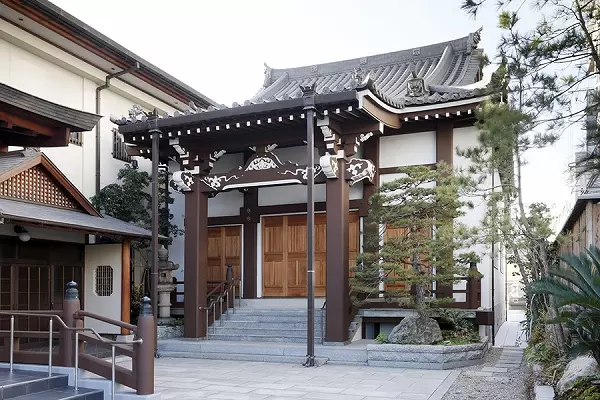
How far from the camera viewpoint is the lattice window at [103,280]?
42.9 feet

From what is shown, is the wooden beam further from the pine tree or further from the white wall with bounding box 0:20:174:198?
the pine tree

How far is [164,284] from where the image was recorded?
1416 centimetres

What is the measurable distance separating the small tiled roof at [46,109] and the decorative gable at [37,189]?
2.02m

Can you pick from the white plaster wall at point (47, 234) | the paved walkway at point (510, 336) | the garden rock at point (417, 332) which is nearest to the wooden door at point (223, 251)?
the white plaster wall at point (47, 234)

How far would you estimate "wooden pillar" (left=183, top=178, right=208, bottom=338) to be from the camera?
43.7ft

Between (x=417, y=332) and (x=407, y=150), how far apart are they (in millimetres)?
4371

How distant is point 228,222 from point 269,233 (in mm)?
1175

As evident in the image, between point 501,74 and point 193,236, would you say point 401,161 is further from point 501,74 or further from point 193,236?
point 501,74

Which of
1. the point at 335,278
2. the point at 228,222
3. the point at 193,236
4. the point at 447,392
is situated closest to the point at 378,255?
the point at 335,278

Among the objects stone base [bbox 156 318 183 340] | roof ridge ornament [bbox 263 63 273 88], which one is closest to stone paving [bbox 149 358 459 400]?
stone base [bbox 156 318 183 340]

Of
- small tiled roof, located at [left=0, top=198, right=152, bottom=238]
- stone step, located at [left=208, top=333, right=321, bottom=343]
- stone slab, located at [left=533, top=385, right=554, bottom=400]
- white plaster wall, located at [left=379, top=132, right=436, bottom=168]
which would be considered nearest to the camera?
stone slab, located at [left=533, top=385, right=554, bottom=400]

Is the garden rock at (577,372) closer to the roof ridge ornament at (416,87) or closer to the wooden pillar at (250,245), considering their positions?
the roof ridge ornament at (416,87)

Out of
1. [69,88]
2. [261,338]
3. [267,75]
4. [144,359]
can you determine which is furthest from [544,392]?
[267,75]

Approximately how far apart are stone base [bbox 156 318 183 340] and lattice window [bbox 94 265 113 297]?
1402 mm
